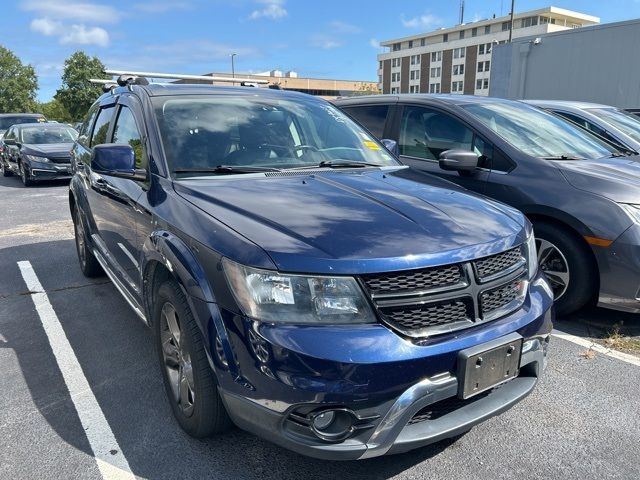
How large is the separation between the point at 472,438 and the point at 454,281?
99 centimetres

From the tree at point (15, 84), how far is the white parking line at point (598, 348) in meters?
81.4

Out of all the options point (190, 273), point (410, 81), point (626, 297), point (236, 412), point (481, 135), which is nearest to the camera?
point (236, 412)

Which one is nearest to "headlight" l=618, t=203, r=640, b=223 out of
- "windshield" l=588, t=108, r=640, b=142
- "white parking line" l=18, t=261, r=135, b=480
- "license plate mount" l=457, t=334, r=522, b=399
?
"license plate mount" l=457, t=334, r=522, b=399

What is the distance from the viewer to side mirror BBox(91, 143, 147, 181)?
9.68 ft

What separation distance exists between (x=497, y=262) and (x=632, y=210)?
191 centimetres

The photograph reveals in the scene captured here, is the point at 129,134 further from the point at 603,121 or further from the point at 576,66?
the point at 576,66

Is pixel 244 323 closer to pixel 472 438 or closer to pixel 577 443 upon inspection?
pixel 472 438

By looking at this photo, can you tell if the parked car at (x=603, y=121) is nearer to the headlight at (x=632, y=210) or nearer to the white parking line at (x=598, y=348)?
the headlight at (x=632, y=210)

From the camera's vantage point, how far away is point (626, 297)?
3.62 metres

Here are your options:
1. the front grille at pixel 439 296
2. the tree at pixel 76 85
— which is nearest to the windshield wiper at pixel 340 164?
the front grille at pixel 439 296

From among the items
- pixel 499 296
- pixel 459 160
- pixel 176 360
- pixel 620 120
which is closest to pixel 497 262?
pixel 499 296

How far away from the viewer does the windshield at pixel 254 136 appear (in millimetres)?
3041

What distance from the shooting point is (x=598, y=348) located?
143 inches

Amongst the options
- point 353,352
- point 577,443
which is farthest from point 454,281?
point 577,443
